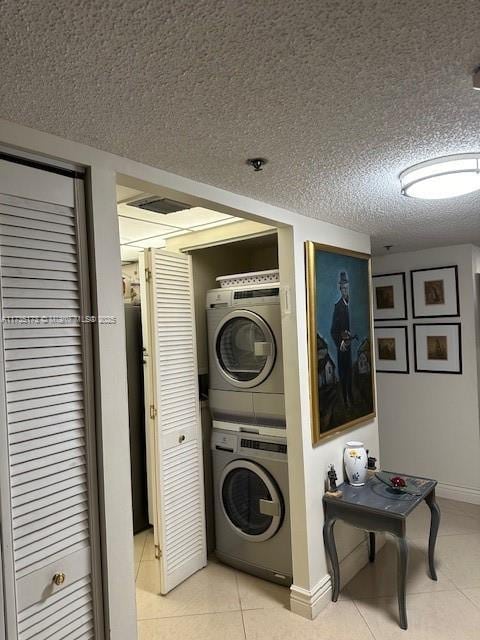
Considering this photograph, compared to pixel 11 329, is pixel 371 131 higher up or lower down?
higher up

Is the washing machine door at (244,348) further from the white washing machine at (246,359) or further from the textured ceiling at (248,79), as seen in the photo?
the textured ceiling at (248,79)

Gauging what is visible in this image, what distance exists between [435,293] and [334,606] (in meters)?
2.67

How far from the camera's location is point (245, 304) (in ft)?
9.88

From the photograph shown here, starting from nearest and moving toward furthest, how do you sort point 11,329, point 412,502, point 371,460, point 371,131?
point 11,329, point 371,131, point 412,502, point 371,460

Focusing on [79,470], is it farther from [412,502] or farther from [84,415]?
[412,502]

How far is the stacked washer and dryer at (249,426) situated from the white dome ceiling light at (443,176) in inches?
46.8

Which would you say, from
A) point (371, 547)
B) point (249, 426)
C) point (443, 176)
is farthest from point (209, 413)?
point (443, 176)

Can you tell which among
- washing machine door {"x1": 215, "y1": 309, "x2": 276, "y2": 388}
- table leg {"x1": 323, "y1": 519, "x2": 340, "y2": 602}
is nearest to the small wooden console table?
table leg {"x1": 323, "y1": 519, "x2": 340, "y2": 602}

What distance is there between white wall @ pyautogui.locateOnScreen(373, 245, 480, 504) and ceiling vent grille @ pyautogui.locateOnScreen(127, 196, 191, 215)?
2.52 meters

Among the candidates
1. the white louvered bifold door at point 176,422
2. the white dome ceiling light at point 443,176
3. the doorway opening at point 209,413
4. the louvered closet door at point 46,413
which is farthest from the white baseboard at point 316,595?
the white dome ceiling light at point 443,176

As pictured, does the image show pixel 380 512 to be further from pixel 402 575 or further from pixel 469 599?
pixel 469 599

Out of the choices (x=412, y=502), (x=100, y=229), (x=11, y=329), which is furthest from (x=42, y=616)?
(x=412, y=502)

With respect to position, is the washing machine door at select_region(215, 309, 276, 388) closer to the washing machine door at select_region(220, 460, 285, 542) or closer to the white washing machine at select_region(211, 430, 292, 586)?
the white washing machine at select_region(211, 430, 292, 586)

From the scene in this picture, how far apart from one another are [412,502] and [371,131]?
200cm
